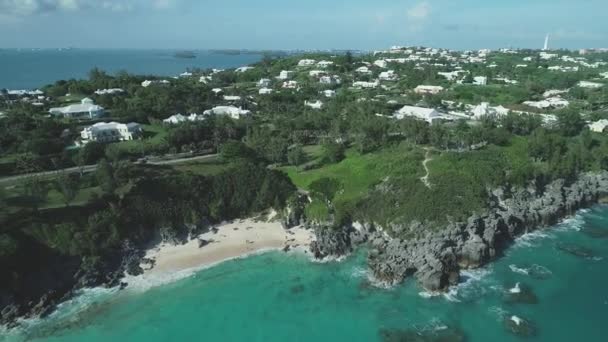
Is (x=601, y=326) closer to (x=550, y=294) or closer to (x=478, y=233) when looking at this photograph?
(x=550, y=294)

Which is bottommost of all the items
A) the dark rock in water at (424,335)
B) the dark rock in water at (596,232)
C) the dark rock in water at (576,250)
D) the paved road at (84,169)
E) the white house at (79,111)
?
the dark rock in water at (424,335)

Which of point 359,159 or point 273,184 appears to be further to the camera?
point 359,159

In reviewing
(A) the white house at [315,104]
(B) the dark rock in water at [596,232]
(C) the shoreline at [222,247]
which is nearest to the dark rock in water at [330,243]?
(C) the shoreline at [222,247]

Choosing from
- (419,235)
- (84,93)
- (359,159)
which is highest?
(84,93)

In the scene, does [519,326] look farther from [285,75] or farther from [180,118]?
[285,75]

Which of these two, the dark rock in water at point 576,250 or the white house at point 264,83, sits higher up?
the white house at point 264,83

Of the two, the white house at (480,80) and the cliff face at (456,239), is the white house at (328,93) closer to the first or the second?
the white house at (480,80)

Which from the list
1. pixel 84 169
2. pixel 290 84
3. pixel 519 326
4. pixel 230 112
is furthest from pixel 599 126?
pixel 84 169

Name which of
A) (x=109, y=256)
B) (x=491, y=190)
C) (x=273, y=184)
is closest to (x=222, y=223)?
(x=273, y=184)
